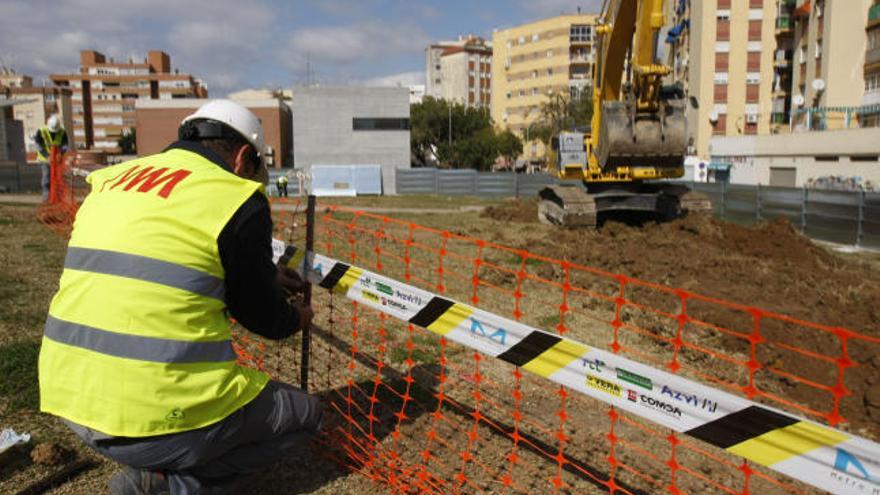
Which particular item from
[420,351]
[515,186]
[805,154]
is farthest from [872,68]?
[420,351]

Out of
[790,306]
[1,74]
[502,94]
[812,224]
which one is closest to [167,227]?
[790,306]

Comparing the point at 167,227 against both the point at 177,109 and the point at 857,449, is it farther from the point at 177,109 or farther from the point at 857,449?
the point at 177,109

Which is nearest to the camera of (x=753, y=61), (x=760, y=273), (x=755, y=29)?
(x=760, y=273)

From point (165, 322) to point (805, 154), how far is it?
47.1 m

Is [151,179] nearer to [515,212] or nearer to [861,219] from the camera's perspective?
[861,219]

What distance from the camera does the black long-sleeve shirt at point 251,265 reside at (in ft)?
7.23

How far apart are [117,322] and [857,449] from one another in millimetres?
2299

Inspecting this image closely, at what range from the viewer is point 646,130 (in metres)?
13.1

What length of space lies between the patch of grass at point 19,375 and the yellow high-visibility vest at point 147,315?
2.37m

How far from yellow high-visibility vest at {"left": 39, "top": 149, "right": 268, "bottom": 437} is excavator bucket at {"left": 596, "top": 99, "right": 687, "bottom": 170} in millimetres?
11887

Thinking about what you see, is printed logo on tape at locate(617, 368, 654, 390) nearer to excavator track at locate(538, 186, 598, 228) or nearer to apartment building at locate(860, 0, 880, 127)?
excavator track at locate(538, 186, 598, 228)

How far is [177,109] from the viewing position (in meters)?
54.7

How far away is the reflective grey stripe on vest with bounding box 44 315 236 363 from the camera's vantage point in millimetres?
2084

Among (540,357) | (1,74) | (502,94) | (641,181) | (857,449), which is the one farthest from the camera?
(1,74)
